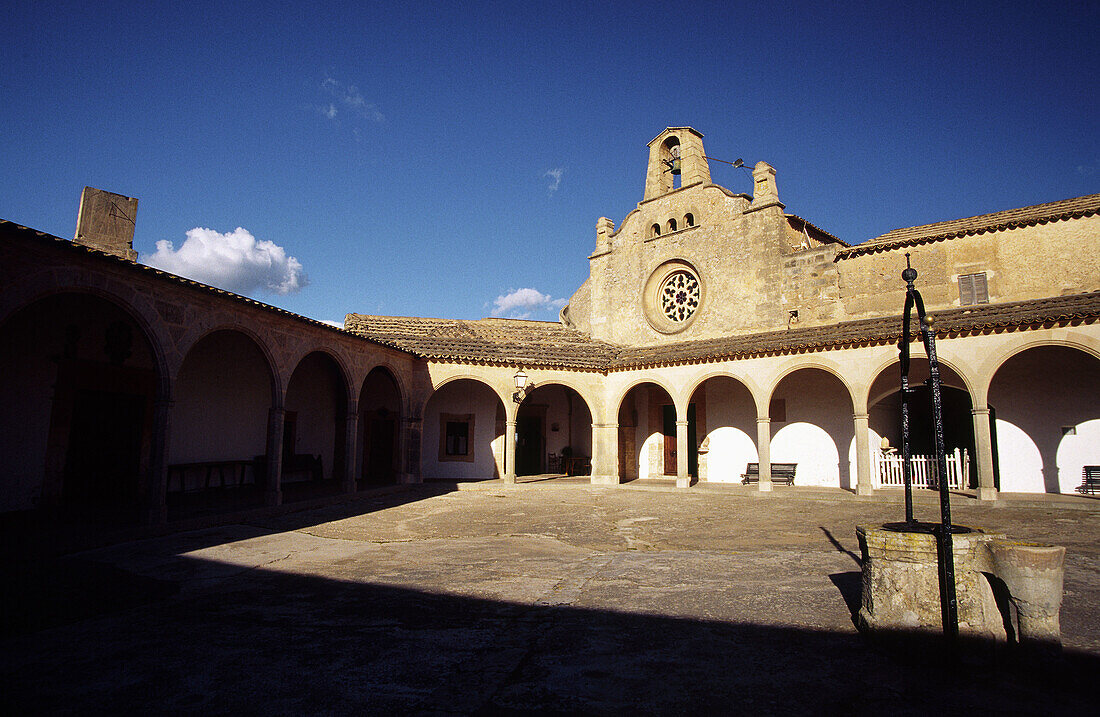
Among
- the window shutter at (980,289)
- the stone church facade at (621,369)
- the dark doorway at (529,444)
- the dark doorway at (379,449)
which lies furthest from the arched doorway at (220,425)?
the window shutter at (980,289)

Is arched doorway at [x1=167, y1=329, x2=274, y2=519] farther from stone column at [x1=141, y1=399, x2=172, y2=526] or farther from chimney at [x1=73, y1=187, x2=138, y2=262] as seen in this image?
chimney at [x1=73, y1=187, x2=138, y2=262]

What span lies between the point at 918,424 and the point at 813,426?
10.2 feet

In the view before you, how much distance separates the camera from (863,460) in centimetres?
1367

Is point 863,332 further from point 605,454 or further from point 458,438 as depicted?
point 458,438

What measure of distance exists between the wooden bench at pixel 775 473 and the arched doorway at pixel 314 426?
37.3 feet

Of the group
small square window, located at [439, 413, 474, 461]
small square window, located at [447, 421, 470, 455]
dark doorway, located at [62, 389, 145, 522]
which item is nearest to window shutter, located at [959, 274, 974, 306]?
small square window, located at [439, 413, 474, 461]

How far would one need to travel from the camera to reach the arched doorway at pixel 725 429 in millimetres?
17453

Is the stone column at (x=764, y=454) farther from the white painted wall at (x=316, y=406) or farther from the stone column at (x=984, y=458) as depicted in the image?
the white painted wall at (x=316, y=406)

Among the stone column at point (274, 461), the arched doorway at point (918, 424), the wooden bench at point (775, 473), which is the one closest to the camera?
the stone column at point (274, 461)

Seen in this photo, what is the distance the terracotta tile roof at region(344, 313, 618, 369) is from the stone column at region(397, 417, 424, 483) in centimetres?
199

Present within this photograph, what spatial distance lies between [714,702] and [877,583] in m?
1.68

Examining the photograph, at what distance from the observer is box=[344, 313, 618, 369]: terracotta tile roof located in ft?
56.4

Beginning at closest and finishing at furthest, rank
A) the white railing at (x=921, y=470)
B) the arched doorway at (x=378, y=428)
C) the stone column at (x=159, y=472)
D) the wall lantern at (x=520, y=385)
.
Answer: the stone column at (x=159, y=472) < the white railing at (x=921, y=470) < the wall lantern at (x=520, y=385) < the arched doorway at (x=378, y=428)

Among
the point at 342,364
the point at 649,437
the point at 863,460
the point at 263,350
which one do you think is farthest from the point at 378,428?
the point at 863,460
